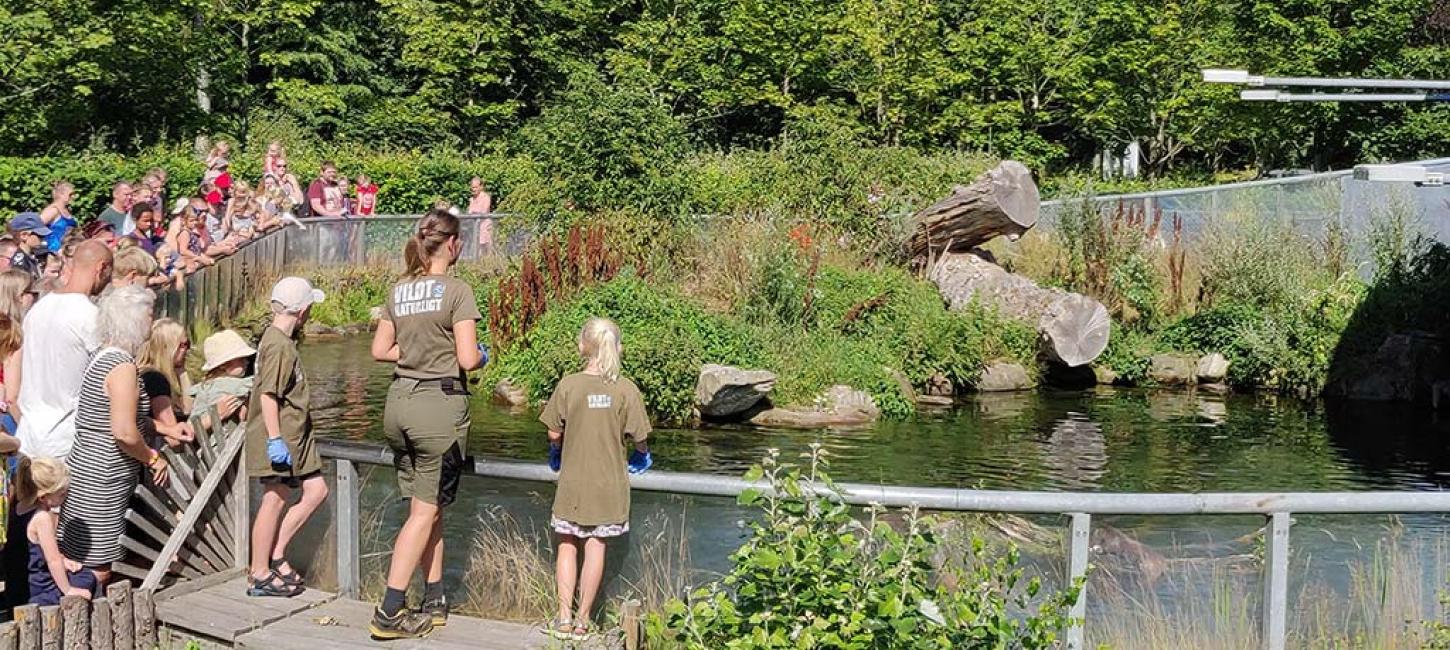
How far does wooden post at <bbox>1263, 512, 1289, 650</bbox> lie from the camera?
5.85m

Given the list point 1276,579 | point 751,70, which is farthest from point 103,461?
point 751,70

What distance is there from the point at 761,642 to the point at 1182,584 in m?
1.83

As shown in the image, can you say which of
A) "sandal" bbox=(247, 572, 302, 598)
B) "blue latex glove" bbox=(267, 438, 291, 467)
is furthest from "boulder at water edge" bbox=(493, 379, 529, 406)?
"blue latex glove" bbox=(267, 438, 291, 467)

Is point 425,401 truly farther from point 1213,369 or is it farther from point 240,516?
point 1213,369

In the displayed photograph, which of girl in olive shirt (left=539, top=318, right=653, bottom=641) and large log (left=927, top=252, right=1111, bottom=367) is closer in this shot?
girl in olive shirt (left=539, top=318, right=653, bottom=641)

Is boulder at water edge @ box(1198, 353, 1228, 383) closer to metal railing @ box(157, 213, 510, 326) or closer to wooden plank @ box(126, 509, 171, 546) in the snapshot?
metal railing @ box(157, 213, 510, 326)

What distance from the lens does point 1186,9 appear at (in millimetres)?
39188

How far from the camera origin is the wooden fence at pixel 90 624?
5855mm

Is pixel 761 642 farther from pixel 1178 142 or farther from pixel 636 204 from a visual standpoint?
pixel 1178 142

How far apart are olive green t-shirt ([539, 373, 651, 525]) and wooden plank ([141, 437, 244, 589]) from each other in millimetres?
1693

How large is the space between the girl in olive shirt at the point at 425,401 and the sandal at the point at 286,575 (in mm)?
713

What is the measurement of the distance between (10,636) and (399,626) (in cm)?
143

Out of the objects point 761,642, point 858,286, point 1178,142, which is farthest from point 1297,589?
point 1178,142

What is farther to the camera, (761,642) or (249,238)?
(249,238)
